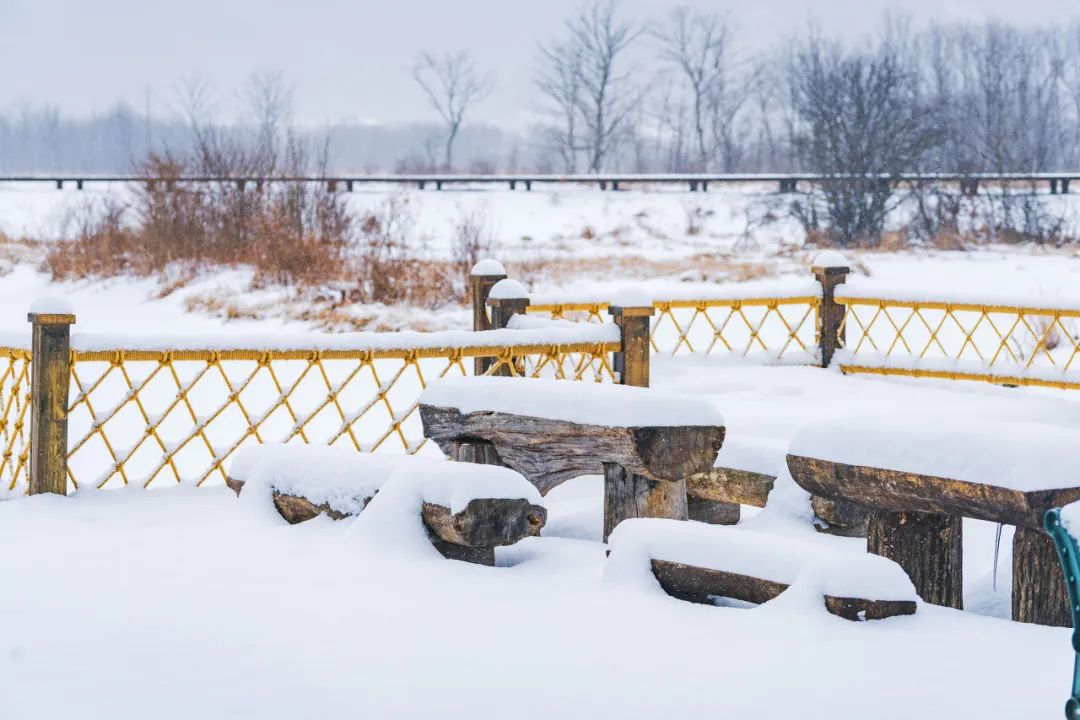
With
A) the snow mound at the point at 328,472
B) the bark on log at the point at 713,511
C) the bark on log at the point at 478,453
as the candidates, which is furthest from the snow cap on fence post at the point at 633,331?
the snow mound at the point at 328,472

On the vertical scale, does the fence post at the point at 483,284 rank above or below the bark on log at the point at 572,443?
above

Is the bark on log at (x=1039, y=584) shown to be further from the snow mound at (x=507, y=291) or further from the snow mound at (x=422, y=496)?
the snow mound at (x=507, y=291)

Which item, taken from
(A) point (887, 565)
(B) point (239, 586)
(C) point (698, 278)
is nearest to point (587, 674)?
(A) point (887, 565)

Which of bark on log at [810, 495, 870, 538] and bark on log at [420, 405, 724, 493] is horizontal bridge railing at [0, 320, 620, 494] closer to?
bark on log at [420, 405, 724, 493]

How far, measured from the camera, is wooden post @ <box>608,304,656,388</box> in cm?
668

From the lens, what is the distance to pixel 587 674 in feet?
11.3

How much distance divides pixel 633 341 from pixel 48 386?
8.58 feet

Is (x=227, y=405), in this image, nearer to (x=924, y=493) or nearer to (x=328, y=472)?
(x=328, y=472)

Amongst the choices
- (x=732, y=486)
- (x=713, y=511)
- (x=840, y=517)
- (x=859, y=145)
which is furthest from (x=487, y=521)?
(x=859, y=145)

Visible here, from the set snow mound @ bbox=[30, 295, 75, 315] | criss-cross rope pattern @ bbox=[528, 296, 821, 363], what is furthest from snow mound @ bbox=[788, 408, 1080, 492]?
criss-cross rope pattern @ bbox=[528, 296, 821, 363]

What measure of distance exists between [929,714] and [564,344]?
11.7 ft

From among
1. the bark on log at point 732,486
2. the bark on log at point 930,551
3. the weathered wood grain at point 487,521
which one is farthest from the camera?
the bark on log at point 732,486

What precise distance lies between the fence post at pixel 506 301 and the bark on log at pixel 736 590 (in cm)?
370

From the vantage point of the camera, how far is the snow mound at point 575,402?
4.59 metres
